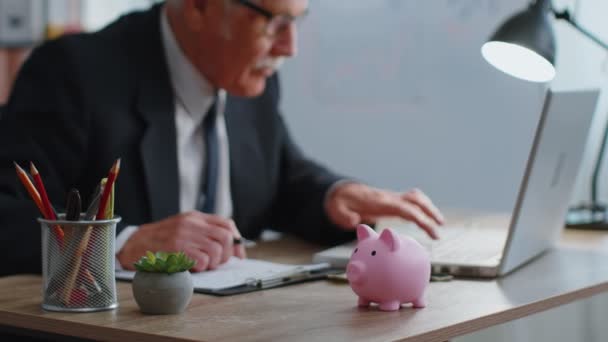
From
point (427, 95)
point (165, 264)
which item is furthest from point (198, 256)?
point (427, 95)

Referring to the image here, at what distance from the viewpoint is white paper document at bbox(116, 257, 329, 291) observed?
4.73 ft

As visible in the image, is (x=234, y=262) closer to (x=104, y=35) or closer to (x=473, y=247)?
(x=473, y=247)

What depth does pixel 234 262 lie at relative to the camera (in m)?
1.65

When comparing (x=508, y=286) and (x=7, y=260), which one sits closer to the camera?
(x=508, y=286)

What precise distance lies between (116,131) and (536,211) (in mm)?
782

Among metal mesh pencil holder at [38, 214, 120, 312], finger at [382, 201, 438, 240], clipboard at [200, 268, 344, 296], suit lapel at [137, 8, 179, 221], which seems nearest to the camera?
metal mesh pencil holder at [38, 214, 120, 312]

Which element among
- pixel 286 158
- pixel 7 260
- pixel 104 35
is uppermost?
pixel 104 35

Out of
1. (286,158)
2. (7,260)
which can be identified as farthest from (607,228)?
(7,260)

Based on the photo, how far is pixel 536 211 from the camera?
161 cm

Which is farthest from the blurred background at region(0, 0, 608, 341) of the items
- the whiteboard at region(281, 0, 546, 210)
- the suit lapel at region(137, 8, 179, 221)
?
the suit lapel at region(137, 8, 179, 221)

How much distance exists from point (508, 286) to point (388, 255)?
0.29 meters

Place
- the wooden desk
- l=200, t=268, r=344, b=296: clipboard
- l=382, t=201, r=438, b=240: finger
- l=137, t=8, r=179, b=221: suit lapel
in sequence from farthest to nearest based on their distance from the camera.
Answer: l=137, t=8, r=179, b=221: suit lapel < l=382, t=201, r=438, b=240: finger < l=200, t=268, r=344, b=296: clipboard < the wooden desk

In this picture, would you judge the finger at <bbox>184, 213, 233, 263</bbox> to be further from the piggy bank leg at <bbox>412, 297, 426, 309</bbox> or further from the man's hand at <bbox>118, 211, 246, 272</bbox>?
the piggy bank leg at <bbox>412, 297, 426, 309</bbox>

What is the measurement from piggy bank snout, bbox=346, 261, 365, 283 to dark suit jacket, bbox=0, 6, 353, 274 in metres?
0.63
